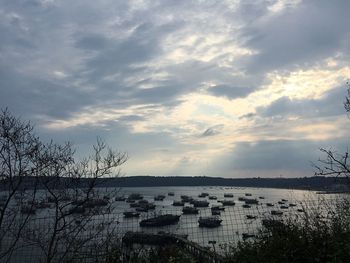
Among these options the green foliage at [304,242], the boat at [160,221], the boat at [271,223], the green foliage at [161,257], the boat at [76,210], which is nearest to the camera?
the green foliage at [304,242]

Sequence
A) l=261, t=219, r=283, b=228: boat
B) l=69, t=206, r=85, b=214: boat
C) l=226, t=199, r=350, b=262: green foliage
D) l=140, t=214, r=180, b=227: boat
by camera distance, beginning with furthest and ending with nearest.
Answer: l=140, t=214, r=180, b=227: boat → l=69, t=206, r=85, b=214: boat → l=261, t=219, r=283, b=228: boat → l=226, t=199, r=350, b=262: green foliage

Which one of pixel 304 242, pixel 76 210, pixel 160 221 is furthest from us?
pixel 160 221

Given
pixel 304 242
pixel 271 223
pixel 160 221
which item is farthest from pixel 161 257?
pixel 160 221

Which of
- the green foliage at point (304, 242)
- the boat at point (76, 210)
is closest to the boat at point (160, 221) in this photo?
the boat at point (76, 210)

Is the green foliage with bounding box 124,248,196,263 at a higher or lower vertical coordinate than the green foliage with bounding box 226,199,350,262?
lower

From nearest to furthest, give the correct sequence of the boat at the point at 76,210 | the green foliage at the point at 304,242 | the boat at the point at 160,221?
1. the green foliage at the point at 304,242
2. the boat at the point at 76,210
3. the boat at the point at 160,221

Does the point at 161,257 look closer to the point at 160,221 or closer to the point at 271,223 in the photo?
the point at 271,223

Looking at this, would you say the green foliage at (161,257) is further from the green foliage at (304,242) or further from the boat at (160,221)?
the boat at (160,221)

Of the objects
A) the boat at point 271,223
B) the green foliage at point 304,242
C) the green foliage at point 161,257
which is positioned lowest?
the green foliage at point 161,257

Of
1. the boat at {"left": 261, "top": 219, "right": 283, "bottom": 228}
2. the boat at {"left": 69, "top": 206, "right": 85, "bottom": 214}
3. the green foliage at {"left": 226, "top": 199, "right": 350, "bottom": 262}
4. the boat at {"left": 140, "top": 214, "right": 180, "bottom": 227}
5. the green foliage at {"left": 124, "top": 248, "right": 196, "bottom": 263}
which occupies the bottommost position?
the boat at {"left": 140, "top": 214, "right": 180, "bottom": 227}

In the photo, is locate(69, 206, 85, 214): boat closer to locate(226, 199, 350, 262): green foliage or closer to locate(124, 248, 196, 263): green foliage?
locate(124, 248, 196, 263): green foliage

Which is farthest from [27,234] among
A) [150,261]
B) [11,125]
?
[150,261]

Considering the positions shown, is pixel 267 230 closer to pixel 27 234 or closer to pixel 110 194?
pixel 110 194

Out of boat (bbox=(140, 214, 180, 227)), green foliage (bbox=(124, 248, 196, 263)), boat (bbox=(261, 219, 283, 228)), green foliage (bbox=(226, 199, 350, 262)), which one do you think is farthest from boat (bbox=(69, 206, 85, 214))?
boat (bbox=(140, 214, 180, 227))
